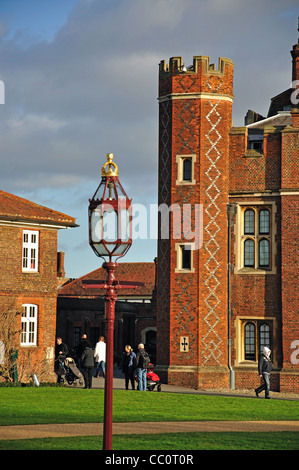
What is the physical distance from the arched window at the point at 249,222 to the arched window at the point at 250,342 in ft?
11.5

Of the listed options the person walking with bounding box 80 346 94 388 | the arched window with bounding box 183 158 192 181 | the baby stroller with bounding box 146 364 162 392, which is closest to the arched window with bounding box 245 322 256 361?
the baby stroller with bounding box 146 364 162 392

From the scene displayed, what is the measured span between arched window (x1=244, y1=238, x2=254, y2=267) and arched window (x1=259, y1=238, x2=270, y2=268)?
0.34 metres

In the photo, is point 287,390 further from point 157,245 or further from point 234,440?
point 234,440

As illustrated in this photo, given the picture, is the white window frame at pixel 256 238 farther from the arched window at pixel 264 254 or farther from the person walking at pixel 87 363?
the person walking at pixel 87 363

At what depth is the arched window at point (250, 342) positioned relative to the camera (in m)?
31.5

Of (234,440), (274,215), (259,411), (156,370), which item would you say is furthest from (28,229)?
(234,440)

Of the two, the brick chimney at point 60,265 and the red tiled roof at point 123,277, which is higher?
the brick chimney at point 60,265

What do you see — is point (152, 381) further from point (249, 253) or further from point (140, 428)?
point (140, 428)

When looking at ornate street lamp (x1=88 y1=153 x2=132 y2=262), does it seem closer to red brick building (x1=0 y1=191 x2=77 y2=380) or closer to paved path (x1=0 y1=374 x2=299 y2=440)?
paved path (x1=0 y1=374 x2=299 y2=440)

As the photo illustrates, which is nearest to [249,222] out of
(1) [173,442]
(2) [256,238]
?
(2) [256,238]

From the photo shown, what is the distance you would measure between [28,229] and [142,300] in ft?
87.0

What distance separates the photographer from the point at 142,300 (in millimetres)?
58219

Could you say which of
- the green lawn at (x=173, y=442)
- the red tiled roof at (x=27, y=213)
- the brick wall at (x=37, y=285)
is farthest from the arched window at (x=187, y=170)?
the green lawn at (x=173, y=442)

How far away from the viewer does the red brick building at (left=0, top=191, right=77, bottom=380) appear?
31.7 metres
